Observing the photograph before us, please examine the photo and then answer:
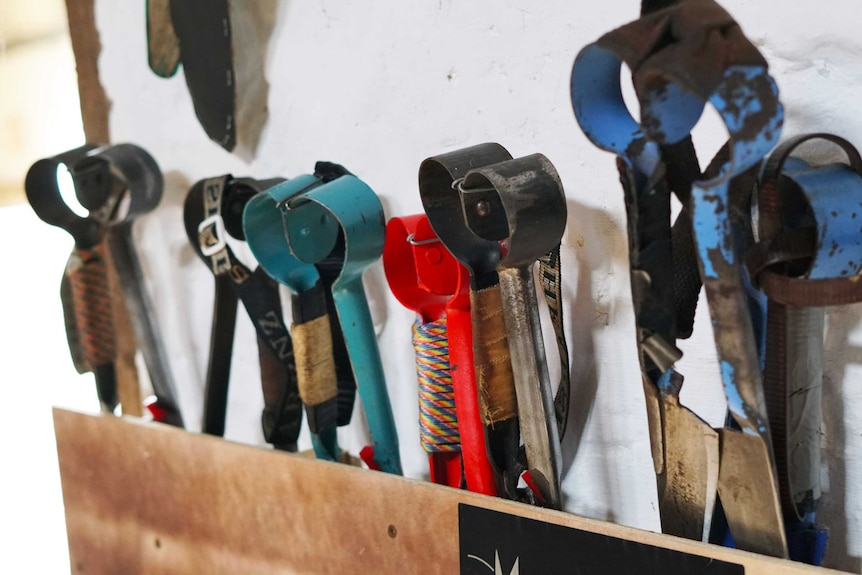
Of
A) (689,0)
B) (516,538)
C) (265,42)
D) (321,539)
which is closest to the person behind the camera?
(689,0)

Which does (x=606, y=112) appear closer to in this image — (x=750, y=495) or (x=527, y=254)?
(x=527, y=254)

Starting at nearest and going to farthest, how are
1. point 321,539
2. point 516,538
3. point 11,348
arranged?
point 516,538 < point 321,539 < point 11,348

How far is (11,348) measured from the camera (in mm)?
1108

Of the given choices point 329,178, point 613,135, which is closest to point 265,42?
point 329,178

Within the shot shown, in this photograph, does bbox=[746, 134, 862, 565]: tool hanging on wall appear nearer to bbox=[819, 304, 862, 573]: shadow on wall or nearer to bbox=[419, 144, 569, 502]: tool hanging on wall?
bbox=[819, 304, 862, 573]: shadow on wall

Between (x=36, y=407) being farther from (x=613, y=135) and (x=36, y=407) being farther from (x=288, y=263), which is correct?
(x=613, y=135)

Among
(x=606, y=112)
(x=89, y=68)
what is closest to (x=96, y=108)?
(x=89, y=68)

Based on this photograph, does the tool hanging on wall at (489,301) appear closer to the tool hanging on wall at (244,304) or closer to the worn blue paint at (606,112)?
the worn blue paint at (606,112)

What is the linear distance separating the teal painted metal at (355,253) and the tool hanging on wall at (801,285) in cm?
28

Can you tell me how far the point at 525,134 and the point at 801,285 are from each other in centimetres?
Result: 24

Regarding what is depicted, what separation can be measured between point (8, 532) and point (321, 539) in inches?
27.1

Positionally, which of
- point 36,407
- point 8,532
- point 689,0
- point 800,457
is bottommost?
point 8,532

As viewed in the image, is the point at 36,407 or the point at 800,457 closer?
the point at 800,457

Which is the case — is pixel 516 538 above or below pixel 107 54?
below
